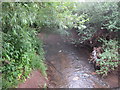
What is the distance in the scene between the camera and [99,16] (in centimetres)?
432

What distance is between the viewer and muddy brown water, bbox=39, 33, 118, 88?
326 centimetres

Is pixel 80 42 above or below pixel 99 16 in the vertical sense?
below

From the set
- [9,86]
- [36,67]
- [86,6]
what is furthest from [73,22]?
[86,6]

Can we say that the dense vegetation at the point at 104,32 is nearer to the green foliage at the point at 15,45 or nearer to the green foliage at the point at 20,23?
the green foliage at the point at 20,23

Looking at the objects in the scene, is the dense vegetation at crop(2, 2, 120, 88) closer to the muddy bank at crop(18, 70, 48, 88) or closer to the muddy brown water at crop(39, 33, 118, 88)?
the muddy bank at crop(18, 70, 48, 88)

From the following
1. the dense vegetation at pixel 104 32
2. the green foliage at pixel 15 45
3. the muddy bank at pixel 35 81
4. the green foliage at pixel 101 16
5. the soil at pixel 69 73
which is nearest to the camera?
the green foliage at pixel 15 45

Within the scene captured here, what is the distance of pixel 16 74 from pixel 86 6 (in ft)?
13.1

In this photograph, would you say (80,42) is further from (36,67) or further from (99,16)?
(36,67)

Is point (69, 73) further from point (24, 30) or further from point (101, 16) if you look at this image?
point (101, 16)

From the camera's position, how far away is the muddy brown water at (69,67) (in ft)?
10.7

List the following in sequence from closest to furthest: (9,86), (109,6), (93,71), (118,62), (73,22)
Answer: (9,86) < (73,22) < (118,62) < (93,71) < (109,6)

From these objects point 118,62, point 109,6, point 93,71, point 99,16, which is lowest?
point 93,71

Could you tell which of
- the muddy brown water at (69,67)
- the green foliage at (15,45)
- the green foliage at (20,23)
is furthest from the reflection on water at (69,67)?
the green foliage at (20,23)

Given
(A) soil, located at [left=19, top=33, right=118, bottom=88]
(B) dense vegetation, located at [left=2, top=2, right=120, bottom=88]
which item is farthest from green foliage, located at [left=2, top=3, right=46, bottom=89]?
(A) soil, located at [left=19, top=33, right=118, bottom=88]
